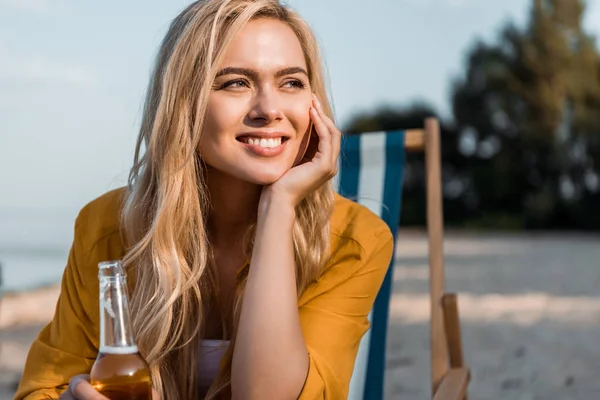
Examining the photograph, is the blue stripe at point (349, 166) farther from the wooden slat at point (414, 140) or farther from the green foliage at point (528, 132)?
the green foliage at point (528, 132)

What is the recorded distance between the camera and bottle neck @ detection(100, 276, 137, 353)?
1.30 metres

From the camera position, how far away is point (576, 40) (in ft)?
83.8

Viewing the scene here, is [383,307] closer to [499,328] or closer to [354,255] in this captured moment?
[354,255]

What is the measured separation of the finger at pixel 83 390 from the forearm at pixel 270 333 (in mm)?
348

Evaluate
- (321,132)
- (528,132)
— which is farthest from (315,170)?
(528,132)

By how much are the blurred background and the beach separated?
51mm

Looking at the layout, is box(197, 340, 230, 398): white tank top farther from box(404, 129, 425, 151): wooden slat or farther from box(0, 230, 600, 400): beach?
box(0, 230, 600, 400): beach

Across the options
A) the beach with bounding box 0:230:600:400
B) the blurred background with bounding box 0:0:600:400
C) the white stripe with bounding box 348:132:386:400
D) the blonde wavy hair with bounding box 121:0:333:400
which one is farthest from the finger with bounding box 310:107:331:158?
the blurred background with bounding box 0:0:600:400

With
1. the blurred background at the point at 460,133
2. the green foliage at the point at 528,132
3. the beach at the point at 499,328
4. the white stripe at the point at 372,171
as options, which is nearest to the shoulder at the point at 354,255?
the white stripe at the point at 372,171

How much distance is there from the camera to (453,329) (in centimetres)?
248

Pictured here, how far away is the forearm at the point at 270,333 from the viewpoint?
1.69m

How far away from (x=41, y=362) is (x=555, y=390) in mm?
3454

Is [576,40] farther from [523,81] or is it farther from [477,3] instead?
[477,3]

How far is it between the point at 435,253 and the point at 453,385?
559 mm
